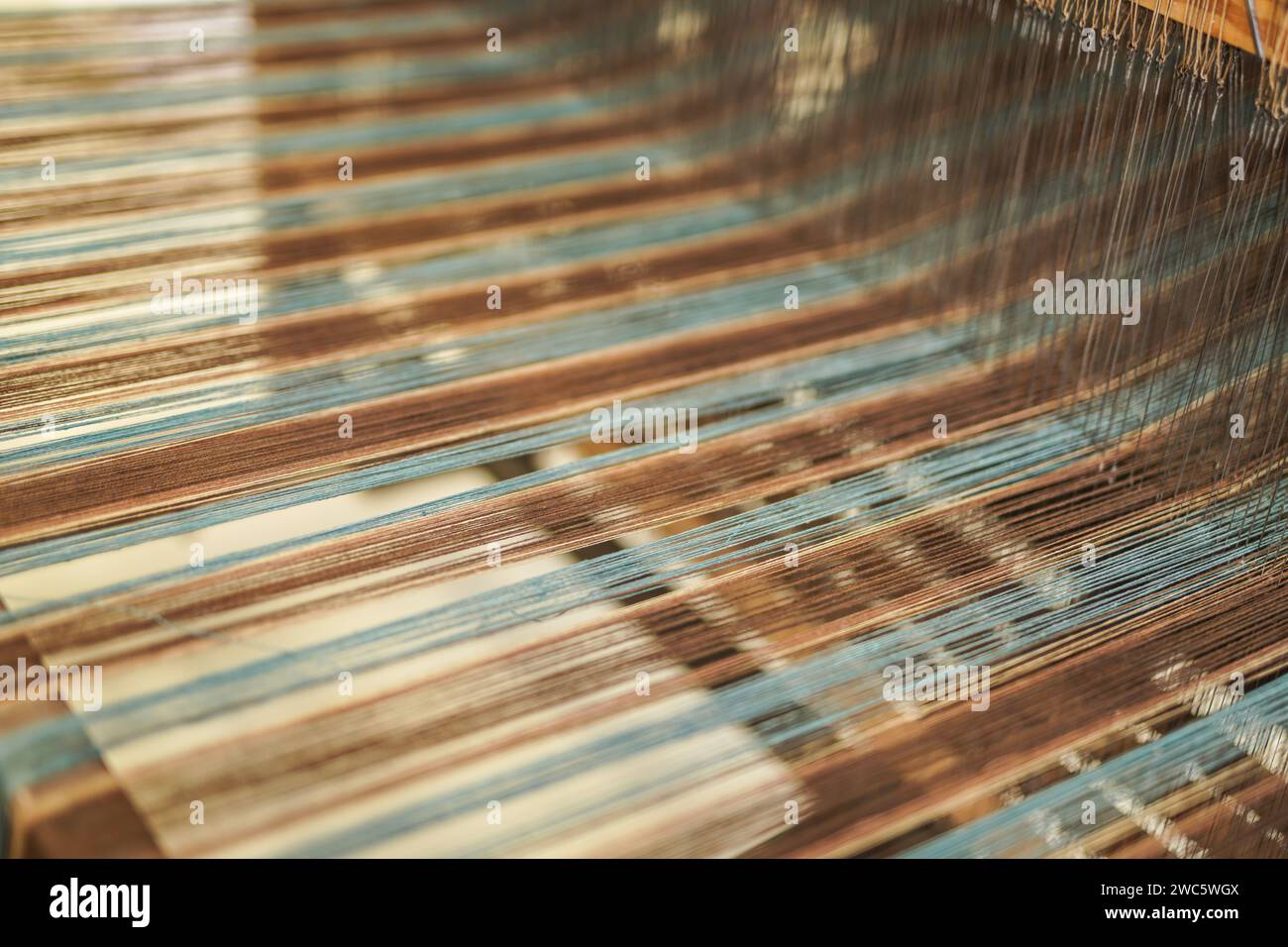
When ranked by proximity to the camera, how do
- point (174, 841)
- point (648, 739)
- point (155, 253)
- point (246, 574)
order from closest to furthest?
point (174, 841) < point (648, 739) < point (246, 574) < point (155, 253)

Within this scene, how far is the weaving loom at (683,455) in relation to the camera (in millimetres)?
928

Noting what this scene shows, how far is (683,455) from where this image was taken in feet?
4.06

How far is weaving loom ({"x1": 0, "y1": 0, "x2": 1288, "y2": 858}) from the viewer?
93 cm

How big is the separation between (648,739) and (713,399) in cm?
45

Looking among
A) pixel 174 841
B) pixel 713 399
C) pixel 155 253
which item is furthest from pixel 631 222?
pixel 174 841

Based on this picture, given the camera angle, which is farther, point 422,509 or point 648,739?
point 422,509

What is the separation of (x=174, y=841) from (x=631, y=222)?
967mm

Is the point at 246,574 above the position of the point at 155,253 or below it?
below

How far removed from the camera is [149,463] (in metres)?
1.16

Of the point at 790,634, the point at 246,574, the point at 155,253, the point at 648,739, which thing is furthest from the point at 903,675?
the point at 155,253

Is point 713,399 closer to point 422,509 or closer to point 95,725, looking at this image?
point 422,509

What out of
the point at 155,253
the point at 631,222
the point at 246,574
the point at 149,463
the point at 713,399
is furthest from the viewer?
the point at 631,222

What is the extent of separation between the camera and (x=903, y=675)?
1.02 meters

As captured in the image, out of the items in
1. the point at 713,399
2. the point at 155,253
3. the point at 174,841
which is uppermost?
the point at 155,253
